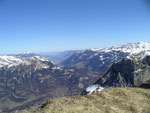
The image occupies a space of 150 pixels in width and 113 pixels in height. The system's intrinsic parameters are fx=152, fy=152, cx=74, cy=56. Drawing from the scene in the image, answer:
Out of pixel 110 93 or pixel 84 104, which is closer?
pixel 84 104

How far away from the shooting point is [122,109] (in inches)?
661

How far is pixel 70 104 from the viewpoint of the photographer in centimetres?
1866

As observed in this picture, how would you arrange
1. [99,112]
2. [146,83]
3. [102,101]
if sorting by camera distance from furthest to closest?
[146,83]
[102,101]
[99,112]

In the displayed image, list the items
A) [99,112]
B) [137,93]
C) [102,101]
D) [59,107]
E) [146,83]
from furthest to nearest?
[146,83] → [137,93] → [102,101] → [59,107] → [99,112]

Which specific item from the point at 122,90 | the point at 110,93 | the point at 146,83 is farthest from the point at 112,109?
the point at 146,83

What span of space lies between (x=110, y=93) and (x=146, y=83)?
293 inches

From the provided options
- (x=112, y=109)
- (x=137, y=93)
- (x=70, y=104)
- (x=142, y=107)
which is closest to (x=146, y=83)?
(x=137, y=93)

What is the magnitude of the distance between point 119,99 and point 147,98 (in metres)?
3.56

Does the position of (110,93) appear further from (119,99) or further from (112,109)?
(112,109)

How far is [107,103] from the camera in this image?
18.4 m

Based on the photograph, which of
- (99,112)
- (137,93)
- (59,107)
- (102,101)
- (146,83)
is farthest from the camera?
(146,83)

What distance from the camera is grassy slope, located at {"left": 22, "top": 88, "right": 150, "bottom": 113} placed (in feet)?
54.6

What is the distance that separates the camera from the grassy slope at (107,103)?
1664 cm

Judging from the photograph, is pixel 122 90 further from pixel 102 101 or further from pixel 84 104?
pixel 84 104
